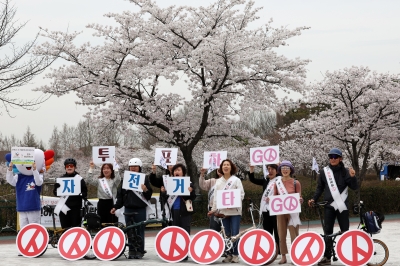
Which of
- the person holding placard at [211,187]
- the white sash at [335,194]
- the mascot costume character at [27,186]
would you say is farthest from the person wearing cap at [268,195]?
the mascot costume character at [27,186]

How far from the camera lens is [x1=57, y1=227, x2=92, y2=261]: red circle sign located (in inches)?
492

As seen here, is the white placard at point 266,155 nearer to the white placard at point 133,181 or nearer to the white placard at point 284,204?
the white placard at point 284,204

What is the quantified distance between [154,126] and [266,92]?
4.80m

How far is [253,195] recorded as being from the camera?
80.8ft

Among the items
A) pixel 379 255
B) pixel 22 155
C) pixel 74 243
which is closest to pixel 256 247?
pixel 379 255

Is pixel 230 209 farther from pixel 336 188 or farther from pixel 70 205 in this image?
pixel 70 205

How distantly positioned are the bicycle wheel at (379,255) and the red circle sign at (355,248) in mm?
259

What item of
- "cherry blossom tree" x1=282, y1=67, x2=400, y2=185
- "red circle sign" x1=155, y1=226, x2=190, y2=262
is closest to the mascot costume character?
"red circle sign" x1=155, y1=226, x2=190, y2=262

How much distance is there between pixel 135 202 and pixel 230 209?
5.76ft

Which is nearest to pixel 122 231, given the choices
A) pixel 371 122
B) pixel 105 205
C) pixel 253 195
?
pixel 105 205

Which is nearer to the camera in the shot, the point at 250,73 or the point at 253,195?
the point at 253,195

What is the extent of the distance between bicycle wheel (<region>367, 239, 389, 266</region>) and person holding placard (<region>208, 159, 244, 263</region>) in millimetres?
2255

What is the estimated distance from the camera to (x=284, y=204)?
38.9 ft

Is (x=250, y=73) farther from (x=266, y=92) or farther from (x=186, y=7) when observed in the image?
(x=186, y=7)
